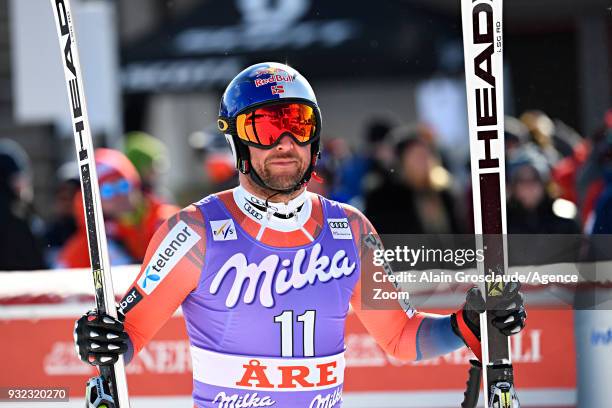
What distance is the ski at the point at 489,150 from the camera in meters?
3.97

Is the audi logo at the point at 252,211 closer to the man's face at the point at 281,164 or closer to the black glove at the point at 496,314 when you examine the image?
the man's face at the point at 281,164

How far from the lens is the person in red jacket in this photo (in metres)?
7.02

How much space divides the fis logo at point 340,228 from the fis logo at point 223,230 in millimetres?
356

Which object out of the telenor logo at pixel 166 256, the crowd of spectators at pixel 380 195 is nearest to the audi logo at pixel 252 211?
the telenor logo at pixel 166 256

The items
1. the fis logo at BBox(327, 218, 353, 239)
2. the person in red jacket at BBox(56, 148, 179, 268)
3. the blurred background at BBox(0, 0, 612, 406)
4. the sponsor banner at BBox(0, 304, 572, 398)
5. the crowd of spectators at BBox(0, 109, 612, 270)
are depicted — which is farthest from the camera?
the blurred background at BBox(0, 0, 612, 406)

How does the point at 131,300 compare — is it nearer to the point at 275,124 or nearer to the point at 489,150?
the point at 275,124

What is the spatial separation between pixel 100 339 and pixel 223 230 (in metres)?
0.57

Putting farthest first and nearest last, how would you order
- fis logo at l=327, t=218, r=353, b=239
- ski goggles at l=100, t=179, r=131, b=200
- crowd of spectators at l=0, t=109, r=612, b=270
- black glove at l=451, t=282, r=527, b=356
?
ski goggles at l=100, t=179, r=131, b=200 → crowd of spectators at l=0, t=109, r=612, b=270 → fis logo at l=327, t=218, r=353, b=239 → black glove at l=451, t=282, r=527, b=356

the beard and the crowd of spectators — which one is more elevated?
the crowd of spectators

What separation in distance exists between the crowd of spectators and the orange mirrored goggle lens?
6.41 ft

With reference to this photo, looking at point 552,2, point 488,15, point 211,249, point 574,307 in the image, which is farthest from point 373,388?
point 552,2

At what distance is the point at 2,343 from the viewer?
18.0ft

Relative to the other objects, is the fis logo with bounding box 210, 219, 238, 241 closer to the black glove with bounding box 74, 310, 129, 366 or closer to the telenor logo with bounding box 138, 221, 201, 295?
the telenor logo with bounding box 138, 221, 201, 295

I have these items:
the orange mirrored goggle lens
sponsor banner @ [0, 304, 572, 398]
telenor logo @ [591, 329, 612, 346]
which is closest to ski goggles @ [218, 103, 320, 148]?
the orange mirrored goggle lens
